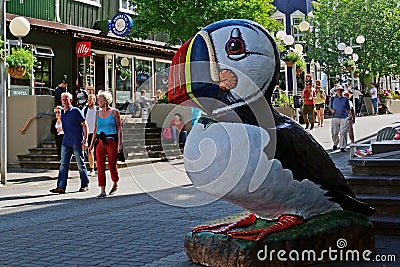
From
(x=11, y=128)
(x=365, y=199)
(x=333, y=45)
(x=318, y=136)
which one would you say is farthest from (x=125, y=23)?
(x=333, y=45)

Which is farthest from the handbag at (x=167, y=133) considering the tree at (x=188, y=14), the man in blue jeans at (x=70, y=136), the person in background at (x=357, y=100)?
the person in background at (x=357, y=100)

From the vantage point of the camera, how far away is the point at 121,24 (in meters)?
22.8

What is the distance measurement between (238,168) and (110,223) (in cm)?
404

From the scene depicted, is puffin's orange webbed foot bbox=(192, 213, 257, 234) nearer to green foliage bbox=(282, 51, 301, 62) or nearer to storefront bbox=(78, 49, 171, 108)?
storefront bbox=(78, 49, 171, 108)

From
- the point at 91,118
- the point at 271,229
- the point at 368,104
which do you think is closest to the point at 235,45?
the point at 271,229

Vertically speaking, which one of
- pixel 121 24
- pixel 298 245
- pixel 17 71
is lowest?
pixel 298 245

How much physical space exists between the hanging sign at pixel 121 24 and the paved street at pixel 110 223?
1039cm

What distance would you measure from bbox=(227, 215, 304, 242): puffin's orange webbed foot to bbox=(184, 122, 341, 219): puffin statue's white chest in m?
0.12

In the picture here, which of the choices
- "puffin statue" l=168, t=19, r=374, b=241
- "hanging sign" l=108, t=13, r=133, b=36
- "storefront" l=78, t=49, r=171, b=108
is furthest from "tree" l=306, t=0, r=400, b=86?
"puffin statue" l=168, t=19, r=374, b=241

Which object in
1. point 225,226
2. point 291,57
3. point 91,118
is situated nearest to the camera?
point 225,226

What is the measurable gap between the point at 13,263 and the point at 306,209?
2922mm

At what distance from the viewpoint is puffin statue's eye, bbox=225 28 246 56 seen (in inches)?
206

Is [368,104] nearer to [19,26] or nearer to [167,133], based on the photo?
[19,26]

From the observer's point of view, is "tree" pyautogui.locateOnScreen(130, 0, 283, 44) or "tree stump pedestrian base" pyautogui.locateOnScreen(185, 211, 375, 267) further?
"tree" pyautogui.locateOnScreen(130, 0, 283, 44)
